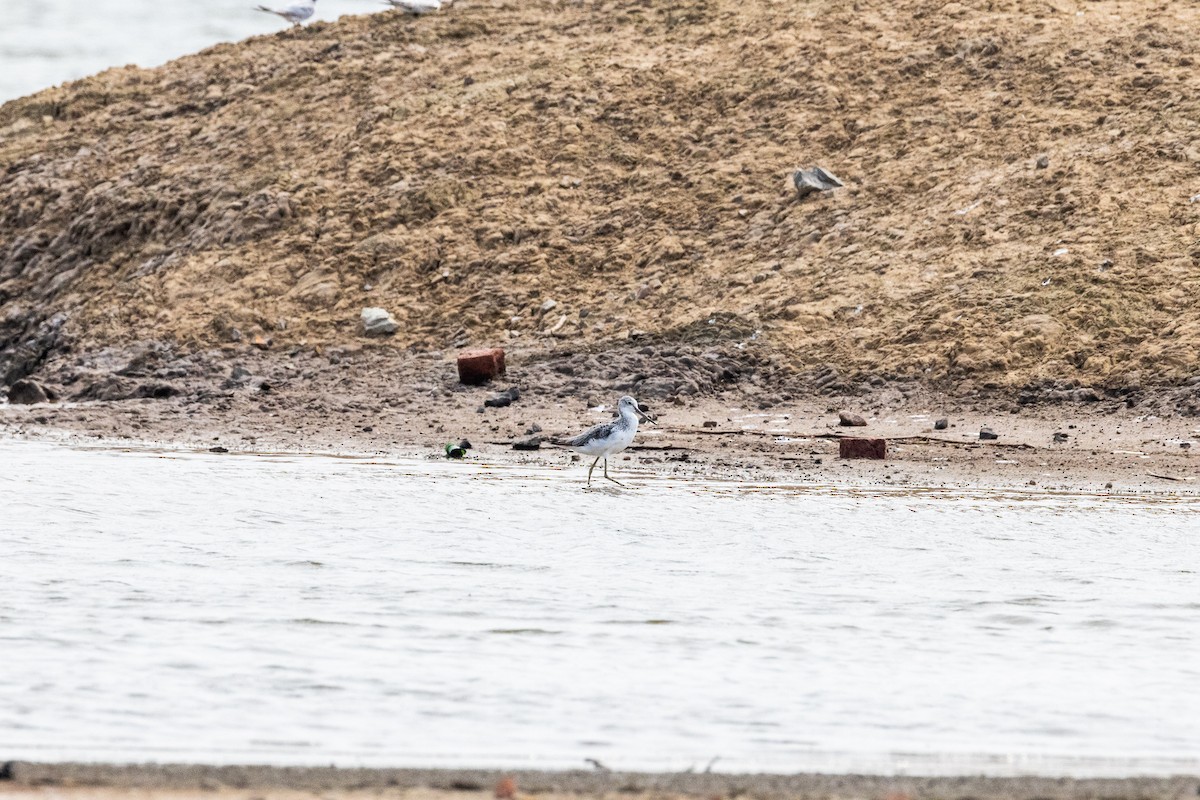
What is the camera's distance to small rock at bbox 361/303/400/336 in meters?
19.1

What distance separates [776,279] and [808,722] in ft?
45.4

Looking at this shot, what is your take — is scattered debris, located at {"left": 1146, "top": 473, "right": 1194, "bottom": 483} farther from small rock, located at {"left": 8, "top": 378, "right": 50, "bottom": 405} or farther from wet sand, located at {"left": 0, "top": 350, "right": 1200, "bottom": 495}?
small rock, located at {"left": 8, "top": 378, "right": 50, "bottom": 405}

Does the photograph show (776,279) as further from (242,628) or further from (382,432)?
(242,628)

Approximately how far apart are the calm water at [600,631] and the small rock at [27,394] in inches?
354

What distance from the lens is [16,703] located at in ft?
14.7

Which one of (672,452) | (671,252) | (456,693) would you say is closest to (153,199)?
(671,252)

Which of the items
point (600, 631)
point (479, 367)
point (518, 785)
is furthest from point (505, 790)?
point (479, 367)

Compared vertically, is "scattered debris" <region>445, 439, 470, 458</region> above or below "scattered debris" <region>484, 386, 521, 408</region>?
below

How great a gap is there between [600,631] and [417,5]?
24.0m

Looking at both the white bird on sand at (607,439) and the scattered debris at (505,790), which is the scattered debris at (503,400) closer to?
the white bird on sand at (607,439)

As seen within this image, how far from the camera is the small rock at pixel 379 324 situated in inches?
752

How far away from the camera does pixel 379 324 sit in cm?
1914

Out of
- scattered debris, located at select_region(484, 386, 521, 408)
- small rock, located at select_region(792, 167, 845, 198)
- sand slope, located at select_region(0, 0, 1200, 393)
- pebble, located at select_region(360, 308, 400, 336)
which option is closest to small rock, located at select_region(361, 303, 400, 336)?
pebble, located at select_region(360, 308, 400, 336)

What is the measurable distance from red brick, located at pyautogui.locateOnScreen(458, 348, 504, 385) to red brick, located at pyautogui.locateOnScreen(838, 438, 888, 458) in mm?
5190
